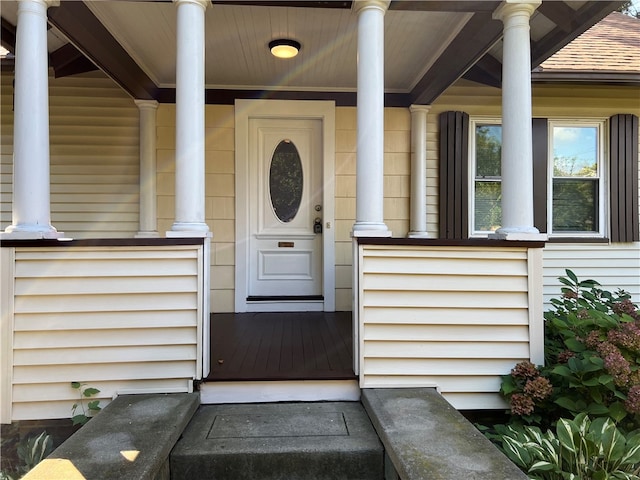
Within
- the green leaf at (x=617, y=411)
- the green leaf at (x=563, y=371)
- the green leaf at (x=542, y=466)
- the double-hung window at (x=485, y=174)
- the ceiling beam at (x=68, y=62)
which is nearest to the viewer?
the green leaf at (x=542, y=466)

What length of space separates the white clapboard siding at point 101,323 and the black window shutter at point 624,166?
4.42 meters

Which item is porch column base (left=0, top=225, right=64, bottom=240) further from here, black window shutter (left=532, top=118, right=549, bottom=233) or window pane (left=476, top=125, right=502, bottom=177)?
black window shutter (left=532, top=118, right=549, bottom=233)

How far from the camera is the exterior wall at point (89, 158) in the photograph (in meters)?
4.00

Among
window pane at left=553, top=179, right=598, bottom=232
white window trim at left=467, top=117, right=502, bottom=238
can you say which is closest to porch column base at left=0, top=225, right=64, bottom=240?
white window trim at left=467, top=117, right=502, bottom=238

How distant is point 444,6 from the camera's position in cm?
257

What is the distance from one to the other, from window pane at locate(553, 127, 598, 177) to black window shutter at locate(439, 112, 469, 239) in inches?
42.2

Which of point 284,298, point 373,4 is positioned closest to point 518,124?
point 373,4

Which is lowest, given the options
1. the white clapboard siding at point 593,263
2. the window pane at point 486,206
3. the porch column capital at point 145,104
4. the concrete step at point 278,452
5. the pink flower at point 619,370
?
the concrete step at point 278,452

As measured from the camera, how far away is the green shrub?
2.08m

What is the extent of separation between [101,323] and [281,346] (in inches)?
47.7

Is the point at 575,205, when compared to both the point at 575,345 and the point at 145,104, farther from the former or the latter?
the point at 145,104

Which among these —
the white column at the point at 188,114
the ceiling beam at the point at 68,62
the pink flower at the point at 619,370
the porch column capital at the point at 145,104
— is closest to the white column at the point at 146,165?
the porch column capital at the point at 145,104

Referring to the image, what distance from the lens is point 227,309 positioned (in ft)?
13.2

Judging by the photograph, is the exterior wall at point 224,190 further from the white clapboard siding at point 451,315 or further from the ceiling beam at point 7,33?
the white clapboard siding at point 451,315
